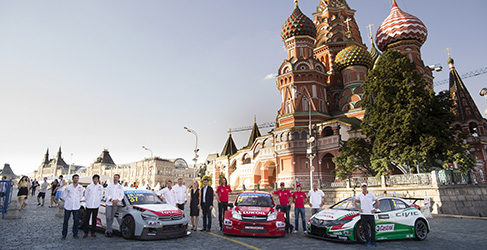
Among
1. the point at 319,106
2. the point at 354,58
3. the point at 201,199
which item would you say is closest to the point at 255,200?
the point at 201,199

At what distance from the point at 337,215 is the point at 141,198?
611 centimetres

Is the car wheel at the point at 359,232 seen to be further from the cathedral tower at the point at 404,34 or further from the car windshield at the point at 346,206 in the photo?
the cathedral tower at the point at 404,34

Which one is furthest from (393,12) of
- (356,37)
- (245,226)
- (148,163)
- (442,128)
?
(148,163)

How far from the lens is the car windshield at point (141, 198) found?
30.8 feet

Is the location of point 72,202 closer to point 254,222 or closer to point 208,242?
point 208,242

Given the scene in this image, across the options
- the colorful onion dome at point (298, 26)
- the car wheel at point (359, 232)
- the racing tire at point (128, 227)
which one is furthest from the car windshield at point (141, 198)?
the colorful onion dome at point (298, 26)

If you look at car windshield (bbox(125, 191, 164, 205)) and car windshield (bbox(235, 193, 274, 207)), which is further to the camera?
car windshield (bbox(235, 193, 274, 207))

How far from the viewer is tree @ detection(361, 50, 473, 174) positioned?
66.3 feet

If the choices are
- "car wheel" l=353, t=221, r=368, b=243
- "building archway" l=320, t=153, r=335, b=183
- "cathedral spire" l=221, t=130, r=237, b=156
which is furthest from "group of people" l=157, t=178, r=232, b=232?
"cathedral spire" l=221, t=130, r=237, b=156

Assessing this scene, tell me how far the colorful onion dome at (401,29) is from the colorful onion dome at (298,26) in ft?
29.8

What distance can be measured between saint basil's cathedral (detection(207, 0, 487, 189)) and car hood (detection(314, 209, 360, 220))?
75.2 feet

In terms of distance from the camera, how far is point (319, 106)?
125 feet

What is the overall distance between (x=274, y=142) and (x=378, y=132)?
16209 mm

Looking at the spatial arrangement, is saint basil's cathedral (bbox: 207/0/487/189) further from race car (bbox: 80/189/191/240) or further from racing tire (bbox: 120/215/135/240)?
racing tire (bbox: 120/215/135/240)
